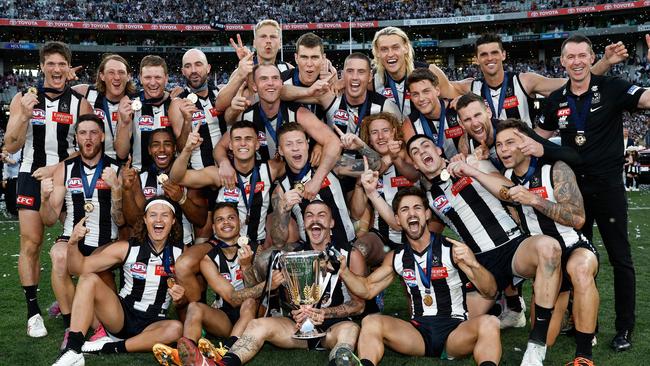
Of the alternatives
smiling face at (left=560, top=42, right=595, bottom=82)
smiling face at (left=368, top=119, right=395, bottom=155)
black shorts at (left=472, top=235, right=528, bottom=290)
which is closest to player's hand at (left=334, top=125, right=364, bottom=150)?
smiling face at (left=368, top=119, right=395, bottom=155)

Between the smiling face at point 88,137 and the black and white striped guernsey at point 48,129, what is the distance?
16.1 inches

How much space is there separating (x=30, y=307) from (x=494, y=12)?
40314 mm

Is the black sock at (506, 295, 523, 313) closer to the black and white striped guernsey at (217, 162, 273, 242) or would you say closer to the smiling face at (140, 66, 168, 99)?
the black and white striped guernsey at (217, 162, 273, 242)

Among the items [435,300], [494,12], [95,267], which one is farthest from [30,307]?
[494,12]

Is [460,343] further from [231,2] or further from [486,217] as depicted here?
[231,2]

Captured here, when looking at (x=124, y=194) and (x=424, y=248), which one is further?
(x=124, y=194)

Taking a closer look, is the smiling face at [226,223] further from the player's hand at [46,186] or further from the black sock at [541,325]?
the black sock at [541,325]

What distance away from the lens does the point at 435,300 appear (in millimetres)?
4047

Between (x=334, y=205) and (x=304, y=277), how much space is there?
1.26 meters

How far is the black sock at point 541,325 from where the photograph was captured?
12.3 feet

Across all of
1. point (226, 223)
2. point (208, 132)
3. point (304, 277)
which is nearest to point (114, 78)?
point (208, 132)

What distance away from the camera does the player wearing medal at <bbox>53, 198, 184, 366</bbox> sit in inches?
164

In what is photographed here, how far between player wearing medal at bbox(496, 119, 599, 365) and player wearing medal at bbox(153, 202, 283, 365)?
5.75ft

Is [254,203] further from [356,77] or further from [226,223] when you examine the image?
[356,77]
